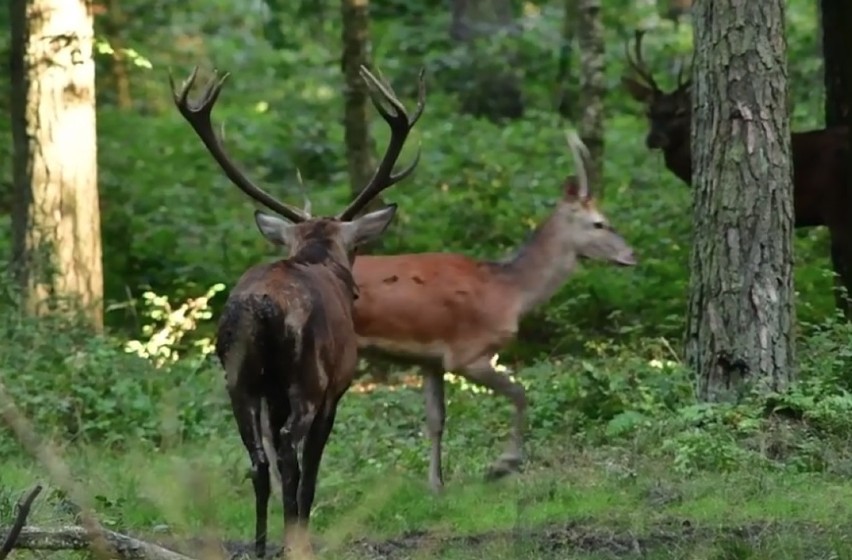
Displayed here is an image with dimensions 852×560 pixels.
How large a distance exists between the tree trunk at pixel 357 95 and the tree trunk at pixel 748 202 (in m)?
5.86

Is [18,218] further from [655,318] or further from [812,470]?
[812,470]

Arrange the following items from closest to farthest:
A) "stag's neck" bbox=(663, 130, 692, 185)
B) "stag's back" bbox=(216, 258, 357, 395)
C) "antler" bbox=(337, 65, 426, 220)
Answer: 1. "stag's back" bbox=(216, 258, 357, 395)
2. "antler" bbox=(337, 65, 426, 220)
3. "stag's neck" bbox=(663, 130, 692, 185)

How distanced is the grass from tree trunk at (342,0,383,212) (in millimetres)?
6234

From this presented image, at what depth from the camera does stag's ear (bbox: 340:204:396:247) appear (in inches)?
324

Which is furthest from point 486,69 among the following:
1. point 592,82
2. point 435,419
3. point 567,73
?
point 435,419

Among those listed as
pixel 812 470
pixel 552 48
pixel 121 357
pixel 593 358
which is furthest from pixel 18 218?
pixel 552 48

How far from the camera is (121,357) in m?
11.8

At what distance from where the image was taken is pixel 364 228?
8.34m

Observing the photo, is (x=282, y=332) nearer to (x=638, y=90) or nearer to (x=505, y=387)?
(x=505, y=387)

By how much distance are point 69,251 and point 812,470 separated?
6.86 m

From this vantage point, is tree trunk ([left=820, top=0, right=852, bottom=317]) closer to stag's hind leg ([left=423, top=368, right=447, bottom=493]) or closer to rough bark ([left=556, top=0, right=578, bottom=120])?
stag's hind leg ([left=423, top=368, right=447, bottom=493])

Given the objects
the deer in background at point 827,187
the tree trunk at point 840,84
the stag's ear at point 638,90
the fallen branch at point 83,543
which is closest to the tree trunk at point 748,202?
the tree trunk at point 840,84

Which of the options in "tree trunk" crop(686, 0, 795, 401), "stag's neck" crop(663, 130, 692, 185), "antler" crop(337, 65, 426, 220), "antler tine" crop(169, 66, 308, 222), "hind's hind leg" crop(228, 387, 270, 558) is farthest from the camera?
"stag's neck" crop(663, 130, 692, 185)

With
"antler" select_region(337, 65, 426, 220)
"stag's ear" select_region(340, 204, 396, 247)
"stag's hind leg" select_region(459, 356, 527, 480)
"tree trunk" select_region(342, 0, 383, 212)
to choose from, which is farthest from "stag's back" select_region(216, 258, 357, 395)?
"tree trunk" select_region(342, 0, 383, 212)
